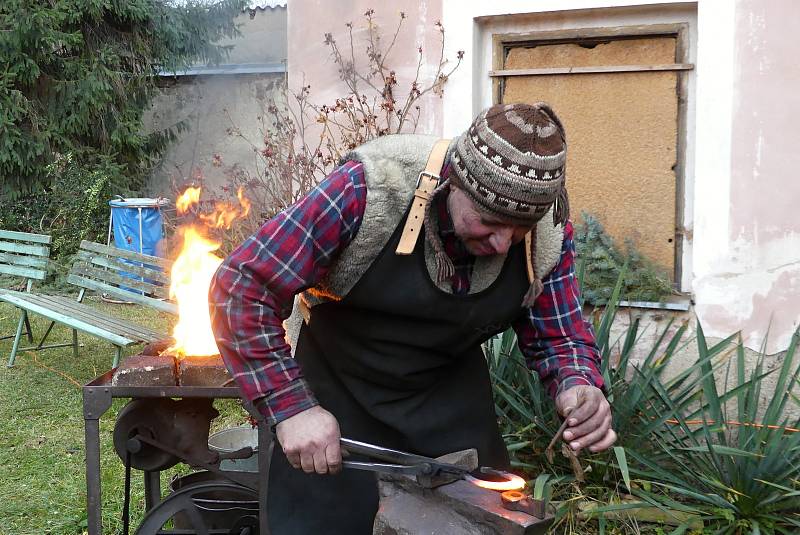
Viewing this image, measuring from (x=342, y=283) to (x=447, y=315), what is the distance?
31cm

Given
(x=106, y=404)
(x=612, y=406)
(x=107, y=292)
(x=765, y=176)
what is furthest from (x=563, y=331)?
(x=107, y=292)

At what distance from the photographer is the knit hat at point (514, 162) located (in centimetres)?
208

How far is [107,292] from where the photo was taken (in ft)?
25.0

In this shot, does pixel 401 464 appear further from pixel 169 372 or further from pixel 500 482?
pixel 169 372

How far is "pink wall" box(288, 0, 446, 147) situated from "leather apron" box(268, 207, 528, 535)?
364cm

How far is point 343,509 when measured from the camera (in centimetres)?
265

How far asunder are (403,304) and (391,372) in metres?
0.25

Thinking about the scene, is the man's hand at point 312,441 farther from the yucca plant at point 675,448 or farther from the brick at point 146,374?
the yucca plant at point 675,448

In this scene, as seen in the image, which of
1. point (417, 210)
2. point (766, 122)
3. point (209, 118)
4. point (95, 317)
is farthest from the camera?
point (209, 118)

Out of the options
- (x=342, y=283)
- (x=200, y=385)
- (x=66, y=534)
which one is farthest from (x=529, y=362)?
(x=66, y=534)

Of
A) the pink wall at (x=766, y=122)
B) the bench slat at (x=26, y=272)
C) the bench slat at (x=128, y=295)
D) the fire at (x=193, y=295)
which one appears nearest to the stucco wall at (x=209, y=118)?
the bench slat at (x=26, y=272)

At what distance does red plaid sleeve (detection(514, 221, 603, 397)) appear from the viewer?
8.50 feet

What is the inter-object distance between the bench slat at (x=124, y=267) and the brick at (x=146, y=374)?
12.1ft

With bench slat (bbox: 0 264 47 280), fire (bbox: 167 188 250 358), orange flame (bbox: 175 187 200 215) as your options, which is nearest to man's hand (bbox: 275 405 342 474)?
fire (bbox: 167 188 250 358)
